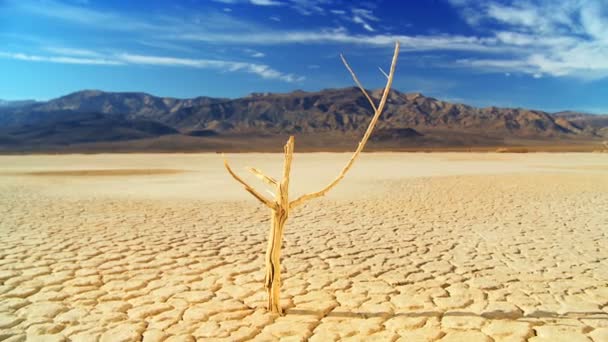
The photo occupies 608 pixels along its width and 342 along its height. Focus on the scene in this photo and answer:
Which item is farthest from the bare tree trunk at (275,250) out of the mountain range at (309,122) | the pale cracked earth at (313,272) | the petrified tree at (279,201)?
the mountain range at (309,122)

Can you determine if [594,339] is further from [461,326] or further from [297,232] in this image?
[297,232]

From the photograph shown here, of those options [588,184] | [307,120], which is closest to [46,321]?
[588,184]

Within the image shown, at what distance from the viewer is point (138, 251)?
17.6 feet

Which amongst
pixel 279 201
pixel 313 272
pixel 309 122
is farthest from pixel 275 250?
pixel 309 122

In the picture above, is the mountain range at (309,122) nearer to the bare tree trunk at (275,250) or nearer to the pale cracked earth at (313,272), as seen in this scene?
the pale cracked earth at (313,272)

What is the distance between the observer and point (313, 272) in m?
4.67

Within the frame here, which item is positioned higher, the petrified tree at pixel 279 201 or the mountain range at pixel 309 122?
the mountain range at pixel 309 122

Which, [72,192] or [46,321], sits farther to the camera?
[72,192]

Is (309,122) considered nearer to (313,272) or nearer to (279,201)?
(313,272)

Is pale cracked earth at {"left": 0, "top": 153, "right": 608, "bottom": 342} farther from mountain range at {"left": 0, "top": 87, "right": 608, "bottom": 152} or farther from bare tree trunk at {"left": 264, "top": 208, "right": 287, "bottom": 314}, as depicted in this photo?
mountain range at {"left": 0, "top": 87, "right": 608, "bottom": 152}

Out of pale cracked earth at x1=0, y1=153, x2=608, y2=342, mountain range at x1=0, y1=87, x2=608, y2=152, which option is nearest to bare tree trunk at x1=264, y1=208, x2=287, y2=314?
pale cracked earth at x1=0, y1=153, x2=608, y2=342

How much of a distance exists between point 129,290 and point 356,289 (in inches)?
80.5

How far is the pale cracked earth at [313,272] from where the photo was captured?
129 inches

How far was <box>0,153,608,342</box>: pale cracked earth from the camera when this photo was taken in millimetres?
3270
